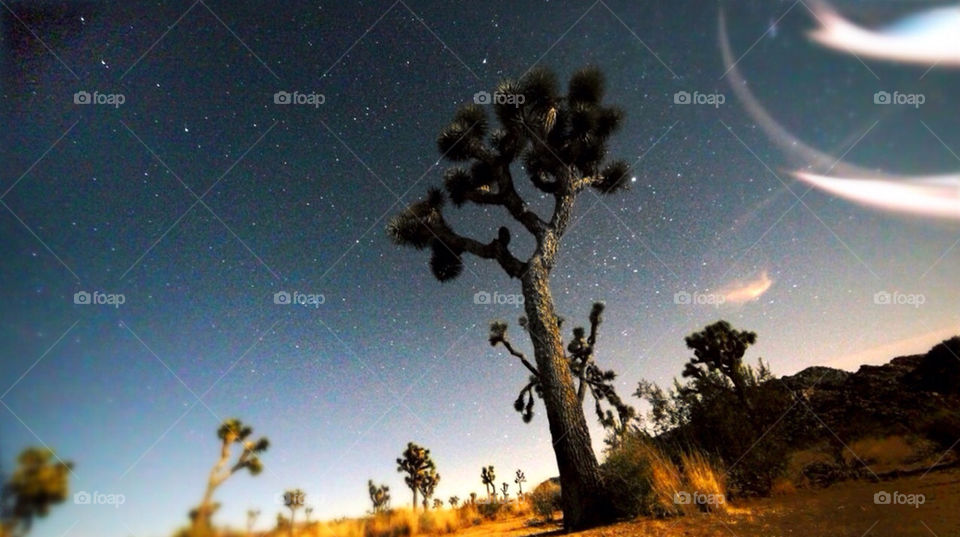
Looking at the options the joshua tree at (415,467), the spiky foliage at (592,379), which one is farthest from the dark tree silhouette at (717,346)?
the joshua tree at (415,467)

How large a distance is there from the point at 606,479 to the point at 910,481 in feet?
19.6

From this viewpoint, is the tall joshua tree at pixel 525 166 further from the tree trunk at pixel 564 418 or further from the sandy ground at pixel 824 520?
the sandy ground at pixel 824 520

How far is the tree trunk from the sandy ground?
0.98 metres

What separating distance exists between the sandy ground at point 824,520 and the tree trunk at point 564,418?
975 mm

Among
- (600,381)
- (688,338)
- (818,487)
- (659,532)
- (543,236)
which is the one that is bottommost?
(818,487)

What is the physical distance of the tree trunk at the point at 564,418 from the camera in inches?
249

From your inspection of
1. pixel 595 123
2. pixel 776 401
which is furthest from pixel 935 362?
pixel 595 123

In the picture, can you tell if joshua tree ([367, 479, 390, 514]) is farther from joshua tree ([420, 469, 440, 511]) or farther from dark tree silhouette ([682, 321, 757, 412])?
dark tree silhouette ([682, 321, 757, 412])

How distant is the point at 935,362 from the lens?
18.0 metres

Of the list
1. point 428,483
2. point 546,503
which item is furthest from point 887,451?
point 428,483

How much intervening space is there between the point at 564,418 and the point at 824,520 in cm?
341

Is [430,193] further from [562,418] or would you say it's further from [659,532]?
[659,532]

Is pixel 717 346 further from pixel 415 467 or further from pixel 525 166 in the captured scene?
pixel 415 467

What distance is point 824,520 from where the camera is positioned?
4.74 m
